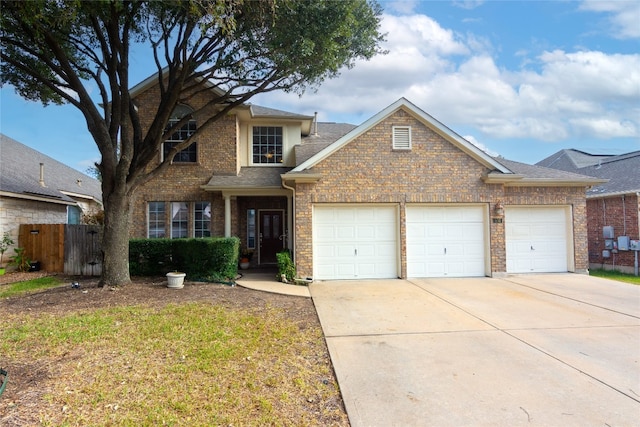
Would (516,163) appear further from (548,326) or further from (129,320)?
(129,320)

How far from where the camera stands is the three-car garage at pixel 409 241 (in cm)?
1048

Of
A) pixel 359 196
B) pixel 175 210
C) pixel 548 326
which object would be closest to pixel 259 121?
pixel 175 210

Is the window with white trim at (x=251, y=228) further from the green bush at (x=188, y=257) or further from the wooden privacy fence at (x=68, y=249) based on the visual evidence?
the wooden privacy fence at (x=68, y=249)

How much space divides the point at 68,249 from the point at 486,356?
12958 millimetres

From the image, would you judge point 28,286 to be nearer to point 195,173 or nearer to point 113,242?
point 113,242

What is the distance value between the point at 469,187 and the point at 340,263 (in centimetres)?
472

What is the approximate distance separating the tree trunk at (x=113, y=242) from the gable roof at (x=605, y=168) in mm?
14900

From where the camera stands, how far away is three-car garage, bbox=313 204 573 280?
10.5 meters

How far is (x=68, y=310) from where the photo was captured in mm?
6816

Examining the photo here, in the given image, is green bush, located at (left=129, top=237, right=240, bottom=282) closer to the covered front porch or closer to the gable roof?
the covered front porch

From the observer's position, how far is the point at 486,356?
4648mm

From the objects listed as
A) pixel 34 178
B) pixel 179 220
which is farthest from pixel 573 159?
pixel 34 178

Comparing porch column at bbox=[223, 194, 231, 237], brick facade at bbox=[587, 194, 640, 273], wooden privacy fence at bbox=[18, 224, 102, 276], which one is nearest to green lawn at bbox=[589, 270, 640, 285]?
brick facade at bbox=[587, 194, 640, 273]

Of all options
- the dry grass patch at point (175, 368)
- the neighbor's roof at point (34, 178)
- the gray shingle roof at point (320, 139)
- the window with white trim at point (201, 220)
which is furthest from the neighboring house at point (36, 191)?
the gray shingle roof at point (320, 139)
